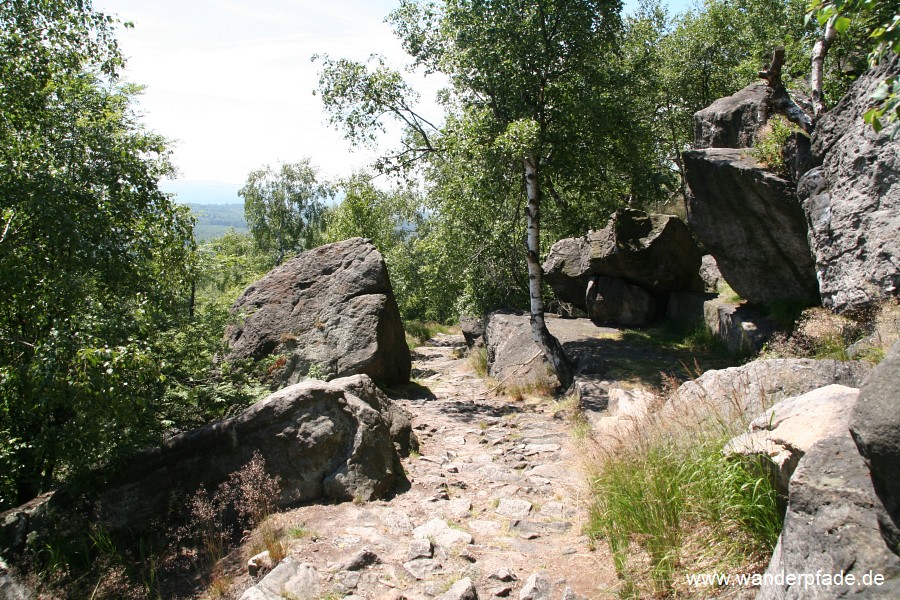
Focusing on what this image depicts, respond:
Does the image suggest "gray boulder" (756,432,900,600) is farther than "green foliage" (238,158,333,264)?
No

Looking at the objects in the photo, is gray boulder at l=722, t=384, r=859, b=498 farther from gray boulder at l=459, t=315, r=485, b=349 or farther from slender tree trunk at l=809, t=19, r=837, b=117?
gray boulder at l=459, t=315, r=485, b=349

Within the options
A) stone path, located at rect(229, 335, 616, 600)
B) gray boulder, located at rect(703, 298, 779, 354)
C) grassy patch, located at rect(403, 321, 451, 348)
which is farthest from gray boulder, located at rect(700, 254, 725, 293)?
grassy patch, located at rect(403, 321, 451, 348)

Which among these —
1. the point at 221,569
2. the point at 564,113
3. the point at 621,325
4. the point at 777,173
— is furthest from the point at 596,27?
the point at 221,569

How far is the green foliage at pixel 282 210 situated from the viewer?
5288 cm

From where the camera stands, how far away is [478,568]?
537 centimetres

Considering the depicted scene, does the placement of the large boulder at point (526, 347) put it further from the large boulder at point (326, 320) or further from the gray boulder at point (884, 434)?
the gray boulder at point (884, 434)

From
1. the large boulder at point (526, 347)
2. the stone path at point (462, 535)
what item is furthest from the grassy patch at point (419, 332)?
the stone path at point (462, 535)

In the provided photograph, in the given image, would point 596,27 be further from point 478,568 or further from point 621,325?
Result: point 478,568

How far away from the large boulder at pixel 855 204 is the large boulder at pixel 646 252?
6.30 meters

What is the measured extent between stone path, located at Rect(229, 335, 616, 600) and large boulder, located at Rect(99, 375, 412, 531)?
1.08 feet

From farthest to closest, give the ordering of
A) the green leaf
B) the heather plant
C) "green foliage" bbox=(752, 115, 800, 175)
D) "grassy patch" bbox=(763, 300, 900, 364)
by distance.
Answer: "green foliage" bbox=(752, 115, 800, 175), "grassy patch" bbox=(763, 300, 900, 364), the heather plant, the green leaf

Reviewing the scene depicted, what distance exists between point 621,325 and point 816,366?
1078 cm

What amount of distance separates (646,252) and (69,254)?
13.2m

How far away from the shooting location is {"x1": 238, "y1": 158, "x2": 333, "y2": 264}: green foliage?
5288 cm
